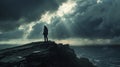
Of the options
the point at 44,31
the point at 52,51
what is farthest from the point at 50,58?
the point at 44,31

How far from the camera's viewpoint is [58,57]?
78.6 meters

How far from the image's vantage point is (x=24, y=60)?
6988 centimetres

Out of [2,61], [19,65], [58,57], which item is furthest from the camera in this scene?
[58,57]

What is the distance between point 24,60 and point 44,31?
9937 millimetres

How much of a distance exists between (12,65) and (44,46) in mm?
14743

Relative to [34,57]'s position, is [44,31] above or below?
above

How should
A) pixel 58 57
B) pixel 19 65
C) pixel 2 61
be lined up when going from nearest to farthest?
1. pixel 19 65
2. pixel 2 61
3. pixel 58 57

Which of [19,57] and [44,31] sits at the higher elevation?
[44,31]

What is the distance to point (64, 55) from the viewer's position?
82312 mm

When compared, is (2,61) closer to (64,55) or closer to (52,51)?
(52,51)

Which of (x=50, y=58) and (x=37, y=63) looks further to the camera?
(x=50, y=58)

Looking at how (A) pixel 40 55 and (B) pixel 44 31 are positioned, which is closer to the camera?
(A) pixel 40 55

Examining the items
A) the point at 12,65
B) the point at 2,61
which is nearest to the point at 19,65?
the point at 12,65

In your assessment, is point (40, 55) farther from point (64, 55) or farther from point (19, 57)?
point (64, 55)
